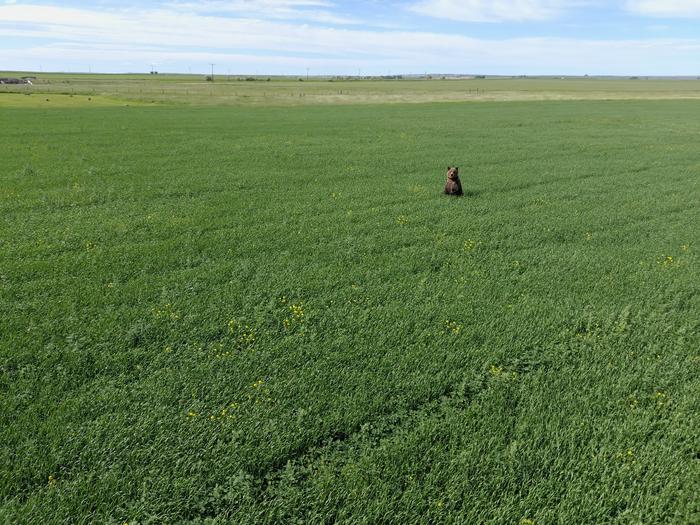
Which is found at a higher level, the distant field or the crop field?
the distant field

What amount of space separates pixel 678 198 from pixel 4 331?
58.4ft

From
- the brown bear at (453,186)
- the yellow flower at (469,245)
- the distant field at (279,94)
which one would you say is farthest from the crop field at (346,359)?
the distant field at (279,94)

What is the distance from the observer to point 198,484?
4027 millimetres

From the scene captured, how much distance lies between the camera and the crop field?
157 inches

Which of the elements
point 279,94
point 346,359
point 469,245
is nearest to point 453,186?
point 469,245

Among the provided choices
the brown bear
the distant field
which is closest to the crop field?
the brown bear

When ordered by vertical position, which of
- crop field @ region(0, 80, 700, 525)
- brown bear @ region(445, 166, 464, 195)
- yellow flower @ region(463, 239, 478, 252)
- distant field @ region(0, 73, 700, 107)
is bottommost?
crop field @ region(0, 80, 700, 525)

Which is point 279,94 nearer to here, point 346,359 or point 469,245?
point 469,245

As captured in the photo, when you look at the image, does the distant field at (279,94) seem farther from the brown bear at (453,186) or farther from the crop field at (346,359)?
the crop field at (346,359)

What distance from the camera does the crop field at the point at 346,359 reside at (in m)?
4.00

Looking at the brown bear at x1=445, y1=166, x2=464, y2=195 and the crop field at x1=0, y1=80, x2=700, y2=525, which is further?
the brown bear at x1=445, y1=166, x2=464, y2=195

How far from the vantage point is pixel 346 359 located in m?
5.80

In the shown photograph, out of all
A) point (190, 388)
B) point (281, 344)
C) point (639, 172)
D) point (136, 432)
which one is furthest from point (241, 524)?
point (639, 172)

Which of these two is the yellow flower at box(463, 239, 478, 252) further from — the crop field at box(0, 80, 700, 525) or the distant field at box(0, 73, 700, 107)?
the distant field at box(0, 73, 700, 107)
